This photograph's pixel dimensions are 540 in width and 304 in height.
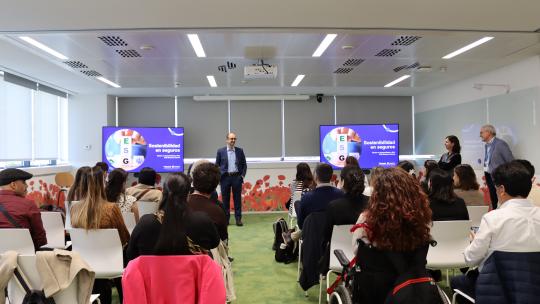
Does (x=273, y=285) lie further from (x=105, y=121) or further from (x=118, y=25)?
(x=105, y=121)

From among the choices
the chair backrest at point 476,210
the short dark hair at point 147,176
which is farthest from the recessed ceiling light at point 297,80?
the chair backrest at point 476,210

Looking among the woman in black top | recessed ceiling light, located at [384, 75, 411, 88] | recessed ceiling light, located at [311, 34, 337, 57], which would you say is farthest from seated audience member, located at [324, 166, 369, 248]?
recessed ceiling light, located at [384, 75, 411, 88]

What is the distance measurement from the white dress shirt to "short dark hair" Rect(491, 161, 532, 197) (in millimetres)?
59

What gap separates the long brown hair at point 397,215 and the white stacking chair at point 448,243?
1.08 meters

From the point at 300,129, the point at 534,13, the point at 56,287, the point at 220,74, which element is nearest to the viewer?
the point at 56,287

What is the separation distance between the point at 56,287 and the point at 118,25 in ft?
10.2

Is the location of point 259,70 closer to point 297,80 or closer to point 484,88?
point 297,80

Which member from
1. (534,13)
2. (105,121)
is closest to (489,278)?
(534,13)

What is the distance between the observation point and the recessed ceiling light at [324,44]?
4.61 m

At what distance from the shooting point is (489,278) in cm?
194

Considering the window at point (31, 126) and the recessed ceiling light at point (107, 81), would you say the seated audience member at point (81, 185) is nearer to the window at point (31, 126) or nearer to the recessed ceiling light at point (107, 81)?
the window at point (31, 126)

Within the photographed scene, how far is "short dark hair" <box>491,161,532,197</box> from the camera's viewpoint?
2031 mm

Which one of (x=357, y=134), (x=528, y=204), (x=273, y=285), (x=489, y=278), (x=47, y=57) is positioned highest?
(x=47, y=57)

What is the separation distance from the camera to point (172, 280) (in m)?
1.71
